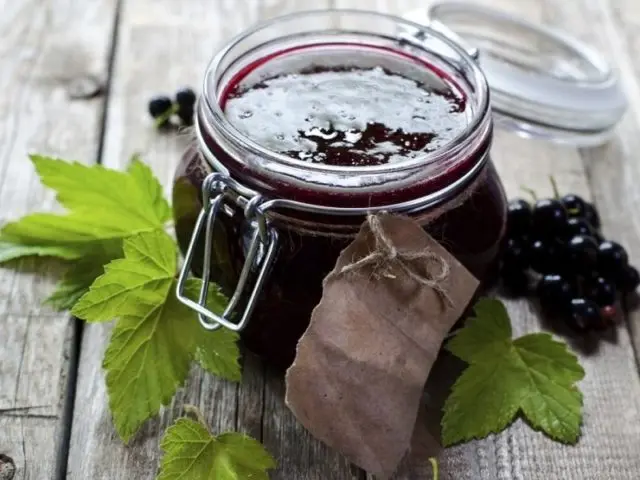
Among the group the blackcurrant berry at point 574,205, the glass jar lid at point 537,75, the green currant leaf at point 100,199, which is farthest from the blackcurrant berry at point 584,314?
the green currant leaf at point 100,199

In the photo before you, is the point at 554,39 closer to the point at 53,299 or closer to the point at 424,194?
the point at 424,194

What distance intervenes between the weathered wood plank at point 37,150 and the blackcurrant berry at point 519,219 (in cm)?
40

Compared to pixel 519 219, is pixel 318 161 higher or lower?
higher

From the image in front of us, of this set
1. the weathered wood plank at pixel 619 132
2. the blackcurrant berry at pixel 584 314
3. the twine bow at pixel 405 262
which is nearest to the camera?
the twine bow at pixel 405 262

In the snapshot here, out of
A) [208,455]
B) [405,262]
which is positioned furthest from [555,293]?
[208,455]

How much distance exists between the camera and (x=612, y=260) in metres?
0.81

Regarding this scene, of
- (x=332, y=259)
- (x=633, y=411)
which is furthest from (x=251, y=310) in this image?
(x=633, y=411)

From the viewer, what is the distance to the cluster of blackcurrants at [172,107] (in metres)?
0.98

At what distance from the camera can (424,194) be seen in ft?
2.09

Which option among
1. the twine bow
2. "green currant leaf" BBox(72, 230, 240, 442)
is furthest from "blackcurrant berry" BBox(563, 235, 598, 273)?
"green currant leaf" BBox(72, 230, 240, 442)

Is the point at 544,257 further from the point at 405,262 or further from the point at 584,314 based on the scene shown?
the point at 405,262

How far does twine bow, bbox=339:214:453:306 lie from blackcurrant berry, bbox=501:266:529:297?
19cm

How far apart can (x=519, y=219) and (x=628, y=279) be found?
109 mm

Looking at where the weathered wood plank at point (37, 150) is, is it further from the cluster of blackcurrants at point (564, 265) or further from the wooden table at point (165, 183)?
the cluster of blackcurrants at point (564, 265)
